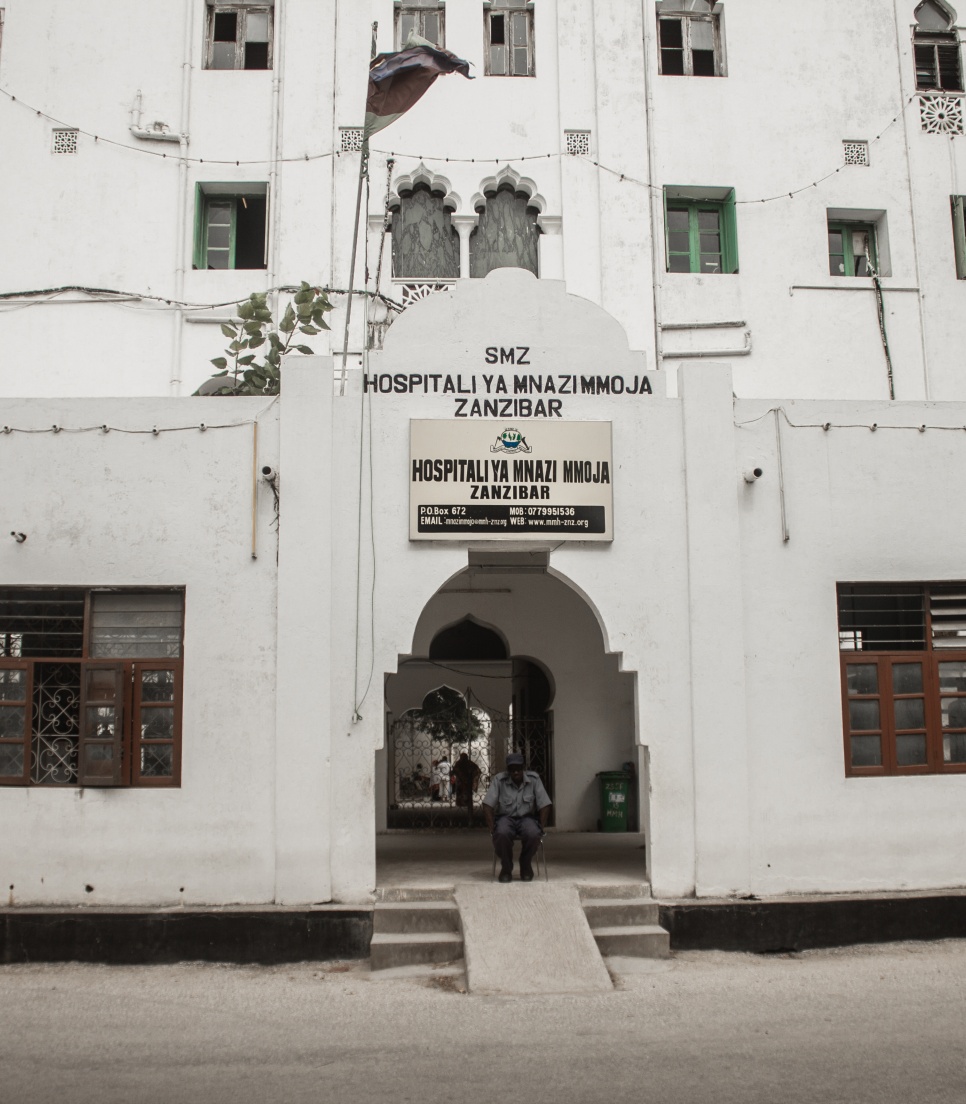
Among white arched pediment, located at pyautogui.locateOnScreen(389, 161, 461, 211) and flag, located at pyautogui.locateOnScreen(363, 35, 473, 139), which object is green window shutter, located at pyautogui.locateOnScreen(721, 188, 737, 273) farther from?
flag, located at pyautogui.locateOnScreen(363, 35, 473, 139)

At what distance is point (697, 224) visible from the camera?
15312 mm

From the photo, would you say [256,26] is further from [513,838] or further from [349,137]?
[513,838]

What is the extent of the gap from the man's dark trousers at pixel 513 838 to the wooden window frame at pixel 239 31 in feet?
35.6

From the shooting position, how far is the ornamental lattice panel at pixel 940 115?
15.5 m

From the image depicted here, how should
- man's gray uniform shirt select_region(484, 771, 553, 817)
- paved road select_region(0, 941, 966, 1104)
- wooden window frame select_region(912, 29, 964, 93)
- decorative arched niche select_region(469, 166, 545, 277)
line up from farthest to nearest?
wooden window frame select_region(912, 29, 964, 93) < decorative arched niche select_region(469, 166, 545, 277) < man's gray uniform shirt select_region(484, 771, 553, 817) < paved road select_region(0, 941, 966, 1104)

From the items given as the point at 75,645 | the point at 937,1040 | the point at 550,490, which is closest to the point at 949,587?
the point at 550,490

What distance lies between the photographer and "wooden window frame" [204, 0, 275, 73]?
49.5 feet

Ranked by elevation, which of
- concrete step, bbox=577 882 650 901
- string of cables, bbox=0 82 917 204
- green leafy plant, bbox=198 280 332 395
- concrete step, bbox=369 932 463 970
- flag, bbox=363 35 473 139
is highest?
string of cables, bbox=0 82 917 204

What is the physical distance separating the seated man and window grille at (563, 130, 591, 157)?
9.06 metres

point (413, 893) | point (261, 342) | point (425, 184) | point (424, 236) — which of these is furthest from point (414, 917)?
point (425, 184)

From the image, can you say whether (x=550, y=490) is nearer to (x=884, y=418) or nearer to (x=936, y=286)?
(x=884, y=418)

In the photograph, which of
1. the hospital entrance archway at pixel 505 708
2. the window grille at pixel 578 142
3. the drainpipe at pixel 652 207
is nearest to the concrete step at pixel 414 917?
the hospital entrance archway at pixel 505 708

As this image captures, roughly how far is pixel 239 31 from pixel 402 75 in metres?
6.10

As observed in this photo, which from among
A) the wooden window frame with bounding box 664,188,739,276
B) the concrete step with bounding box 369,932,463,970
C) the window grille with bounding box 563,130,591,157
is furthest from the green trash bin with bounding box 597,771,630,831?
the window grille with bounding box 563,130,591,157
